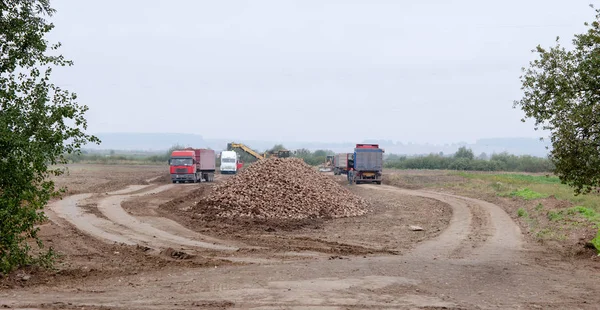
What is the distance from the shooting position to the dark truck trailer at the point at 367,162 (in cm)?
5950

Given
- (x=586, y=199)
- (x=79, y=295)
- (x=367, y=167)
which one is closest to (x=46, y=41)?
(x=79, y=295)

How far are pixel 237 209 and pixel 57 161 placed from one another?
14.9 m

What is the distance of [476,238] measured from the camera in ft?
78.3

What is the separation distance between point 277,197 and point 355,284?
17339 millimetres

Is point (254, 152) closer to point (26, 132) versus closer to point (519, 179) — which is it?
point (519, 179)

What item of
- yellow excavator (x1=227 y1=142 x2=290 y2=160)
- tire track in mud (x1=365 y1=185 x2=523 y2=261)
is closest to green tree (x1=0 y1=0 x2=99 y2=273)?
tire track in mud (x1=365 y1=185 x2=523 y2=261)

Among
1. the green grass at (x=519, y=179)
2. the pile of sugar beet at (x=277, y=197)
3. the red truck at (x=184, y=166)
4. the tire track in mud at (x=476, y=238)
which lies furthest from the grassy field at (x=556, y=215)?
the red truck at (x=184, y=166)

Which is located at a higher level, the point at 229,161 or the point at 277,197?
the point at 229,161

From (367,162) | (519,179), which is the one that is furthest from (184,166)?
(519,179)

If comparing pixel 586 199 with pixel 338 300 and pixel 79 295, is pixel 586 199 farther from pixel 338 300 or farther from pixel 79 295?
pixel 79 295

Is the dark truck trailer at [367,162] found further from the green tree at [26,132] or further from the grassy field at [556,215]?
the green tree at [26,132]

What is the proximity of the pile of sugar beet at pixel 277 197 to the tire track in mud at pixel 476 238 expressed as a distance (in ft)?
19.0

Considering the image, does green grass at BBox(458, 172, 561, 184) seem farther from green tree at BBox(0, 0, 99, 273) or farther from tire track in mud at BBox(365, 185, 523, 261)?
green tree at BBox(0, 0, 99, 273)

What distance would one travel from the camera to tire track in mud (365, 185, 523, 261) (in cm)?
1959
